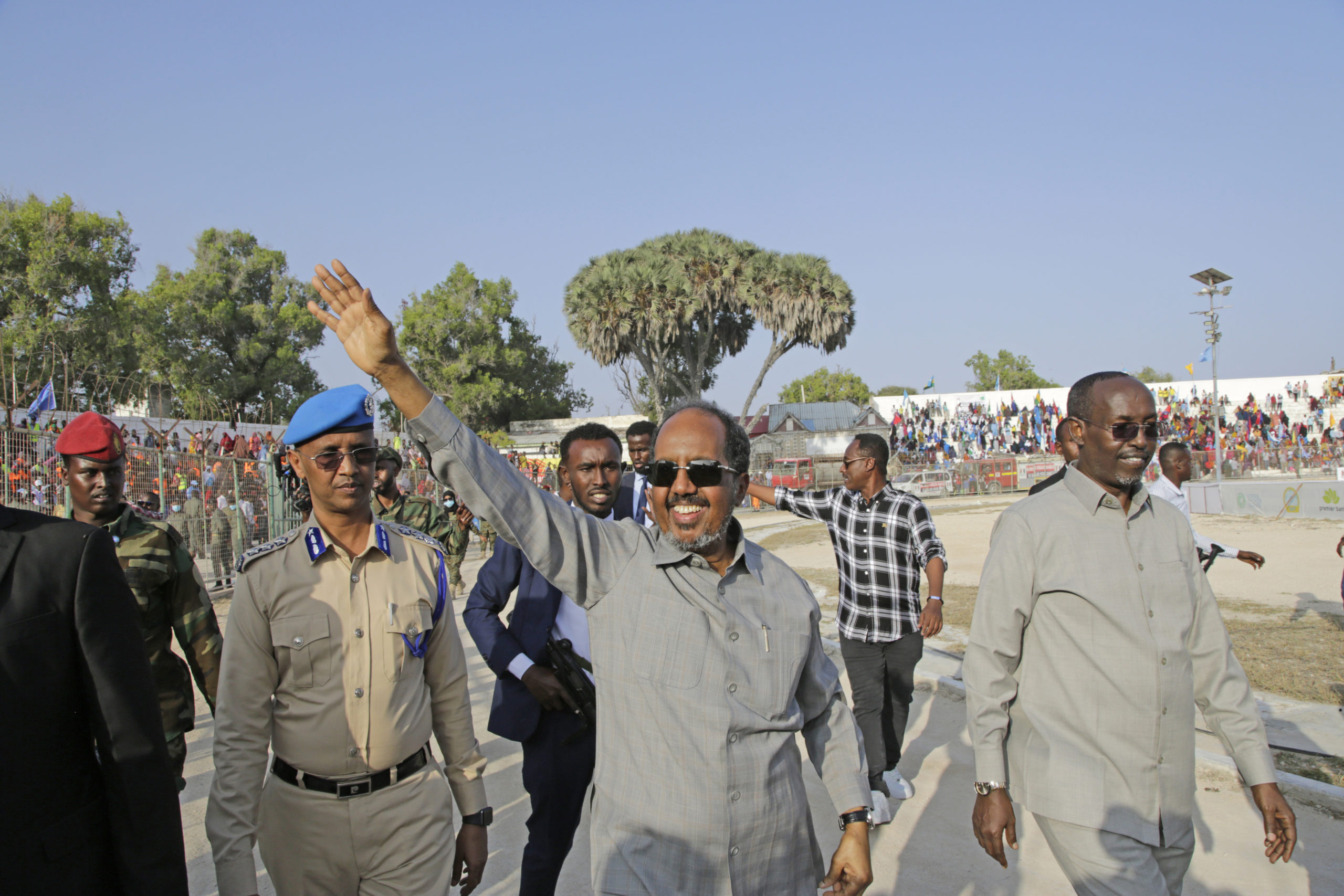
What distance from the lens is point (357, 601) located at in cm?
238

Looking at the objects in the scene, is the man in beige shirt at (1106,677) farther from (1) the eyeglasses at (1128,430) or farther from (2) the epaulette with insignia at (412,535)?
(2) the epaulette with insignia at (412,535)

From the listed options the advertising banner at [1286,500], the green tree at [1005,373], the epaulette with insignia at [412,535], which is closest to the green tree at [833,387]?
the green tree at [1005,373]

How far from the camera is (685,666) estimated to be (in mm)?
1896

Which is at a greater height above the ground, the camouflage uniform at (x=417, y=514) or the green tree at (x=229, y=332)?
the green tree at (x=229, y=332)

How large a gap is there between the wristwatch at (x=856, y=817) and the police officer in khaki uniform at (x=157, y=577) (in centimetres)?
209

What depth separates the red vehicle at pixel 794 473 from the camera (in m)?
33.8

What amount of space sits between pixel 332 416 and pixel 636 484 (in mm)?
2604

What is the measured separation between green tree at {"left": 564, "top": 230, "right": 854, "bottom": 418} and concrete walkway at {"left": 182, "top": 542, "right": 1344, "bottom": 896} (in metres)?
30.0

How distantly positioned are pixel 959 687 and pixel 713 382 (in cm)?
3387

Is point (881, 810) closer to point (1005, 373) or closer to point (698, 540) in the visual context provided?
point (698, 540)

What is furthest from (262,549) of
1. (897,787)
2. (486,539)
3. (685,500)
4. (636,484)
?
(486,539)

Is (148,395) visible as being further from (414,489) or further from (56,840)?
(56,840)

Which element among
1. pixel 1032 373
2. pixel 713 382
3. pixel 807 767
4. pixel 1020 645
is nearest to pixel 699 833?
pixel 1020 645

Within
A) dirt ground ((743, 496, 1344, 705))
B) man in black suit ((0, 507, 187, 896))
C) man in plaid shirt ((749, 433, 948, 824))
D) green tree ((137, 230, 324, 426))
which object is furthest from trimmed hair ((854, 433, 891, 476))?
green tree ((137, 230, 324, 426))
